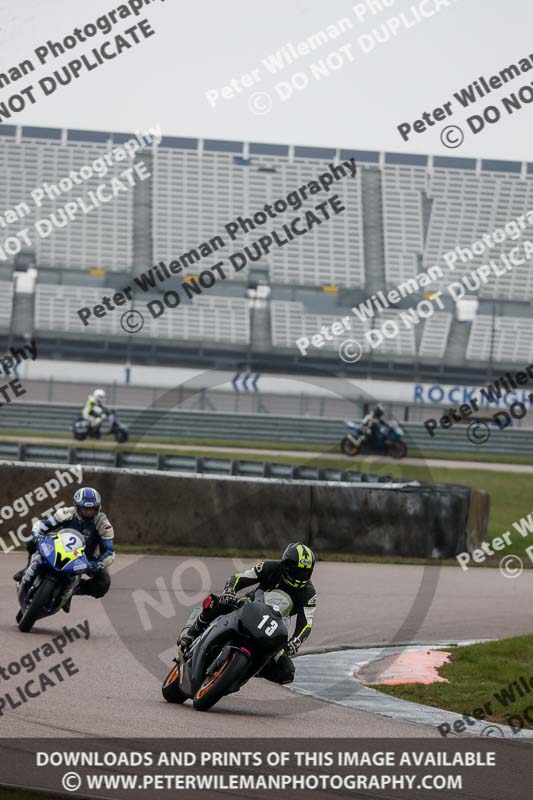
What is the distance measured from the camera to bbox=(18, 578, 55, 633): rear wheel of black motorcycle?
1137 centimetres

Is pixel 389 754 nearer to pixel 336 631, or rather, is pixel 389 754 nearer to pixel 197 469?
pixel 336 631

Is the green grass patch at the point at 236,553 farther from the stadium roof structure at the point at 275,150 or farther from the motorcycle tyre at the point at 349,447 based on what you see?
the stadium roof structure at the point at 275,150

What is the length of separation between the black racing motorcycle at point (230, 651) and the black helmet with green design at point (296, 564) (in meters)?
0.37

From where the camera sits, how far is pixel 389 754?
313 inches

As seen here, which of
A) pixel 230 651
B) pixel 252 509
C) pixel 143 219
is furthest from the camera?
pixel 143 219

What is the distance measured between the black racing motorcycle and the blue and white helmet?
327cm

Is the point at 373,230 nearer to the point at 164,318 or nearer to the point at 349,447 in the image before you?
the point at 164,318

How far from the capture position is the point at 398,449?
3575 cm

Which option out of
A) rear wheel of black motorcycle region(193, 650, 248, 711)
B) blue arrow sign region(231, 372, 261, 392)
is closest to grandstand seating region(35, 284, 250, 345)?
blue arrow sign region(231, 372, 261, 392)

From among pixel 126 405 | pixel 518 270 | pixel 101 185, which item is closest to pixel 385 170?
pixel 518 270

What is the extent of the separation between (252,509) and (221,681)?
402 inches

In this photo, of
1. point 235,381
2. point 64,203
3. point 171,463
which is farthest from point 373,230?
point 171,463

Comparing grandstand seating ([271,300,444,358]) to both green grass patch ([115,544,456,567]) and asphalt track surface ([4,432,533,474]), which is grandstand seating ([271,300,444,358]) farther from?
green grass patch ([115,544,456,567])

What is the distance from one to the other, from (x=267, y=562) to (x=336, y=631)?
4274mm
